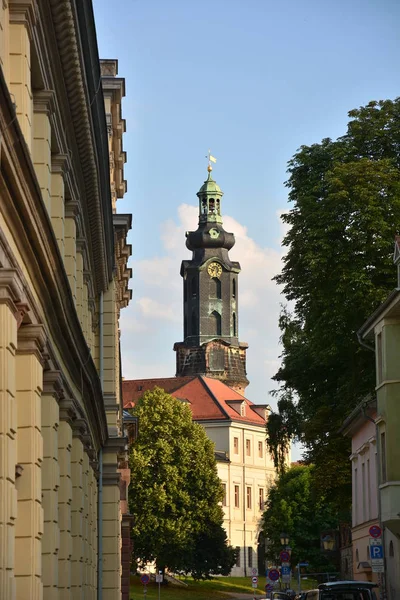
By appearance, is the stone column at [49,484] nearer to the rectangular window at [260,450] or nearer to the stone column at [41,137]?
the stone column at [41,137]

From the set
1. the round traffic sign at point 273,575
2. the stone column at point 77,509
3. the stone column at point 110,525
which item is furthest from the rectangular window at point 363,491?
the stone column at point 77,509

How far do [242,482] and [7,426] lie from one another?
133468mm

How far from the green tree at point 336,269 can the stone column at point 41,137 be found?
23.8m

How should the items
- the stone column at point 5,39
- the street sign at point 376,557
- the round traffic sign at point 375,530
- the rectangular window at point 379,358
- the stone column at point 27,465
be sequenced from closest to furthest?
1. the stone column at point 5,39
2. the stone column at point 27,465
3. the street sign at point 376,557
4. the round traffic sign at point 375,530
5. the rectangular window at point 379,358

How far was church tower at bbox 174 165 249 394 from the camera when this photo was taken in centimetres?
16600

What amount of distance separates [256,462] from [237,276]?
3197cm

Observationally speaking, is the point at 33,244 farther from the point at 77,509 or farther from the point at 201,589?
the point at 201,589

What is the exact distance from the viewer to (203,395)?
14925 cm

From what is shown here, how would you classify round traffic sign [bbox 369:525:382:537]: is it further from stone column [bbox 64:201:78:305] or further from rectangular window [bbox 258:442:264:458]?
rectangular window [bbox 258:442:264:458]

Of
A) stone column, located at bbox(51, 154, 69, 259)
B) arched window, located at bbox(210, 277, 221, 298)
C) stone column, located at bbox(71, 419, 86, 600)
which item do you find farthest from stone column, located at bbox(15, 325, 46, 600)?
arched window, located at bbox(210, 277, 221, 298)

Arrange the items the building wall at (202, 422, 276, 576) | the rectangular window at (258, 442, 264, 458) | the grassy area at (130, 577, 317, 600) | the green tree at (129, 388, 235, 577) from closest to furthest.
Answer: the grassy area at (130, 577, 317, 600), the green tree at (129, 388, 235, 577), the building wall at (202, 422, 276, 576), the rectangular window at (258, 442, 264, 458)

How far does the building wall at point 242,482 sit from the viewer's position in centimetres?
14062

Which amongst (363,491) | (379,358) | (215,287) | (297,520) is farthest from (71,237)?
(215,287)

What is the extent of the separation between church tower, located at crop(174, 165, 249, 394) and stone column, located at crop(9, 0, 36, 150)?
150 meters
